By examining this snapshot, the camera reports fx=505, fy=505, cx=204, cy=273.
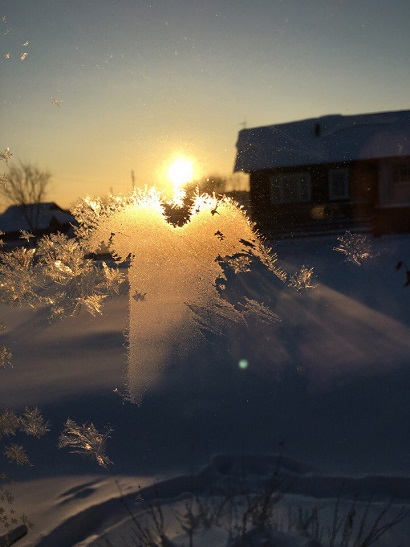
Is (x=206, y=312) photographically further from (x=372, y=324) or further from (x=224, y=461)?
(x=224, y=461)

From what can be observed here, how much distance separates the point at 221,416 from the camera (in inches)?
192

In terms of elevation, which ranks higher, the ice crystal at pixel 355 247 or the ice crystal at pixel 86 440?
the ice crystal at pixel 355 247

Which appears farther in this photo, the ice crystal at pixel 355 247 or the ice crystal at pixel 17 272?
the ice crystal at pixel 355 247

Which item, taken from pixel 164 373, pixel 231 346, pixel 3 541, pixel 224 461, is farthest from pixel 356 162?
pixel 3 541

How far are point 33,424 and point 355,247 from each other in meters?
12.5

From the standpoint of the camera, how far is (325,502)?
3.46 m

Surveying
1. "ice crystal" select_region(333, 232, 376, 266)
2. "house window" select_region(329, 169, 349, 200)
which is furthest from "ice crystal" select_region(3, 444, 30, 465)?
"house window" select_region(329, 169, 349, 200)

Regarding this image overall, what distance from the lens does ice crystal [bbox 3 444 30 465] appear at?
3.46 m

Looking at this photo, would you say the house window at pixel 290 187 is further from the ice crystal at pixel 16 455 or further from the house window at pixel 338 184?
the ice crystal at pixel 16 455

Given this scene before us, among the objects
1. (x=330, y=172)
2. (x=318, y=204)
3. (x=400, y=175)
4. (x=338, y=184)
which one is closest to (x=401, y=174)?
(x=400, y=175)

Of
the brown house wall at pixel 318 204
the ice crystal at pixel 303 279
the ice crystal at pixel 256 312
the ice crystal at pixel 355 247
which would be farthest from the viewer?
the brown house wall at pixel 318 204

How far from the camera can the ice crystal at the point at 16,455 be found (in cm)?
346

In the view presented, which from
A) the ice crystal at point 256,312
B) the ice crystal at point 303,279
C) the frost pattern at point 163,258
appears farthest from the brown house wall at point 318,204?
the frost pattern at point 163,258

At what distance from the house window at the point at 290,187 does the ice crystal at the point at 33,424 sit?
545 inches
